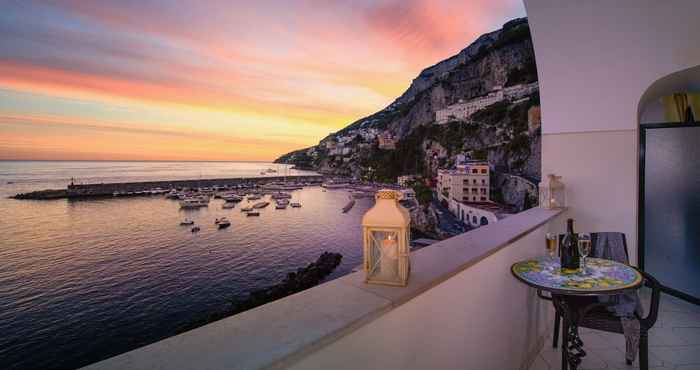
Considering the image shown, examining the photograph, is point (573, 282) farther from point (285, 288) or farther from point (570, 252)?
point (285, 288)

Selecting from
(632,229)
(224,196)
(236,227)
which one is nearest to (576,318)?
(632,229)

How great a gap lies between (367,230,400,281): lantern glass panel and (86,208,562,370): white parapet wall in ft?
0.13

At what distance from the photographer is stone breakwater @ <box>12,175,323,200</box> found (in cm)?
1775

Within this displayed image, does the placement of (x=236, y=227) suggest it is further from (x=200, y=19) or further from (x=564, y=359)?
(x=564, y=359)

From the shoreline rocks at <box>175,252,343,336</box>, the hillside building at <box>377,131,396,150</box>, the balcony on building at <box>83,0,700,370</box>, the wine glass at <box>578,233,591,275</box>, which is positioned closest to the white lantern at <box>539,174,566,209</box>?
the balcony on building at <box>83,0,700,370</box>

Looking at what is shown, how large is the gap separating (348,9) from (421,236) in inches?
513

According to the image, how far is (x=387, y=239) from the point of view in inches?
29.8

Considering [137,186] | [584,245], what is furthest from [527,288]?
[137,186]

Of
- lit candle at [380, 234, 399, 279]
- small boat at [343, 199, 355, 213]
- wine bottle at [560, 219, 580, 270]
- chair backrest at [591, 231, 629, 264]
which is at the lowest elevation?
small boat at [343, 199, 355, 213]

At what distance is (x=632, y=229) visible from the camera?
2.45 metres

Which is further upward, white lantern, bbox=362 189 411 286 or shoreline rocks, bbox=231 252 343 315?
white lantern, bbox=362 189 411 286

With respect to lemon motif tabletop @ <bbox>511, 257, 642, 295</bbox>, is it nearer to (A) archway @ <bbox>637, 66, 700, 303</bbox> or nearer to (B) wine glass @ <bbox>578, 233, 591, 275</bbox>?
(B) wine glass @ <bbox>578, 233, 591, 275</bbox>

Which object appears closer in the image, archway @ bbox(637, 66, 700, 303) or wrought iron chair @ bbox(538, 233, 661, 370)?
wrought iron chair @ bbox(538, 233, 661, 370)

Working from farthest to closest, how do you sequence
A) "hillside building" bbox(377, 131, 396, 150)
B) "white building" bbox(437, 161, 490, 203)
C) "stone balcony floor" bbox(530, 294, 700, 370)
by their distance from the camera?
"hillside building" bbox(377, 131, 396, 150)
"white building" bbox(437, 161, 490, 203)
"stone balcony floor" bbox(530, 294, 700, 370)
